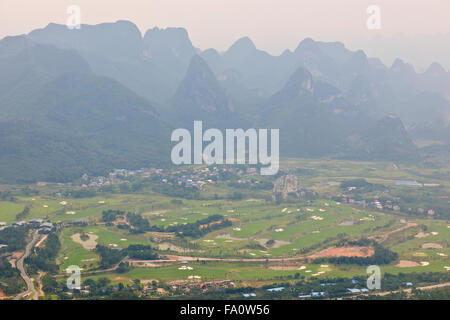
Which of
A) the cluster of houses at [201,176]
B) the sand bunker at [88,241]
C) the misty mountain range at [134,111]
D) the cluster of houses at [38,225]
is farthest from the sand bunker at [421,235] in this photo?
the misty mountain range at [134,111]

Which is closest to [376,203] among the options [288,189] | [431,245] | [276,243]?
[288,189]

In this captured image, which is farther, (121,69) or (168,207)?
(121,69)

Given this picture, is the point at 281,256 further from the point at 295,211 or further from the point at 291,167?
the point at 291,167

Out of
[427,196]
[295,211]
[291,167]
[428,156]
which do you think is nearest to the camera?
[295,211]

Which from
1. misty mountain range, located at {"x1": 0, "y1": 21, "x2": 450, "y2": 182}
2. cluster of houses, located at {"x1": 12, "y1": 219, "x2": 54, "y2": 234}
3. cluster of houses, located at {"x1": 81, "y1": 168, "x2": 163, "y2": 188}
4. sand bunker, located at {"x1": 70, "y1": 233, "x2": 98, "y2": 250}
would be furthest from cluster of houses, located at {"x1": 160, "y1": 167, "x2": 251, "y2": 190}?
sand bunker, located at {"x1": 70, "y1": 233, "x2": 98, "y2": 250}

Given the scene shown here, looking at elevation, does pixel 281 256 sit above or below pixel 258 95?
below

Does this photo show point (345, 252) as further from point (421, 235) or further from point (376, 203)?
point (376, 203)
